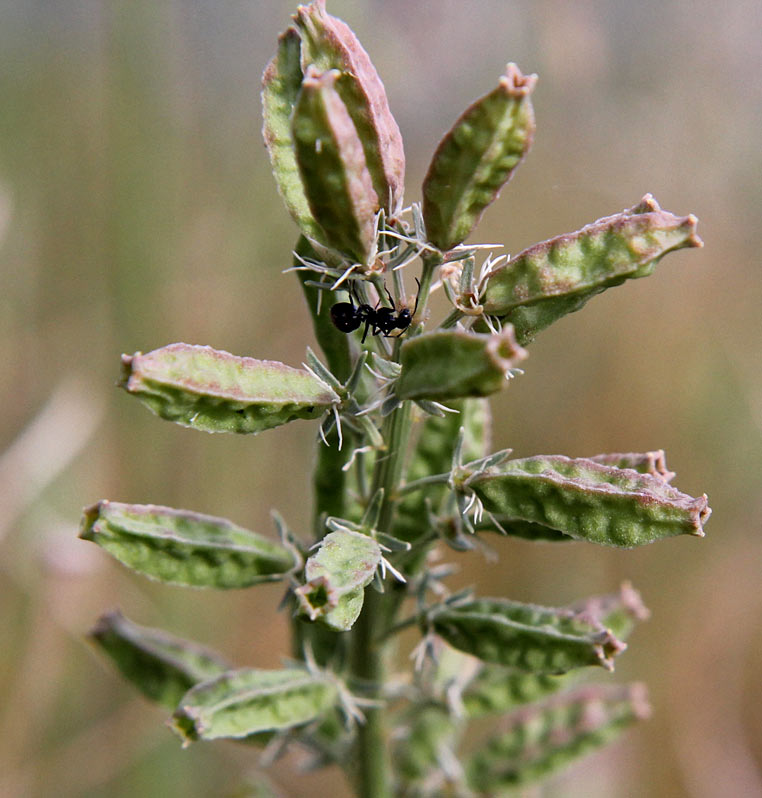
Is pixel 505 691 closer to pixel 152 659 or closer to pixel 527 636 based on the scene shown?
pixel 527 636

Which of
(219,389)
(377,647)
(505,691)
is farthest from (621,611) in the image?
(219,389)

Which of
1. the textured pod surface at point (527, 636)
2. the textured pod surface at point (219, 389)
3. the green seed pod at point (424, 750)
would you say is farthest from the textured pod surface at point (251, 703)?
the textured pod surface at point (219, 389)

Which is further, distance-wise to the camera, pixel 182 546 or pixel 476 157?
pixel 182 546

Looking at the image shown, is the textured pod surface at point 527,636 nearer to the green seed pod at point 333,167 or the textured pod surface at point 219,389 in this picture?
the textured pod surface at point 219,389

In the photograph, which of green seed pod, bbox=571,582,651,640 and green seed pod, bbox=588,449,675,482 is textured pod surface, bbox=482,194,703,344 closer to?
green seed pod, bbox=588,449,675,482

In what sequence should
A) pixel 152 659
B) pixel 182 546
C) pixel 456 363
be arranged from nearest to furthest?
pixel 456 363 → pixel 182 546 → pixel 152 659

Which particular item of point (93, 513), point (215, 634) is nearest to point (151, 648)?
point (93, 513)
